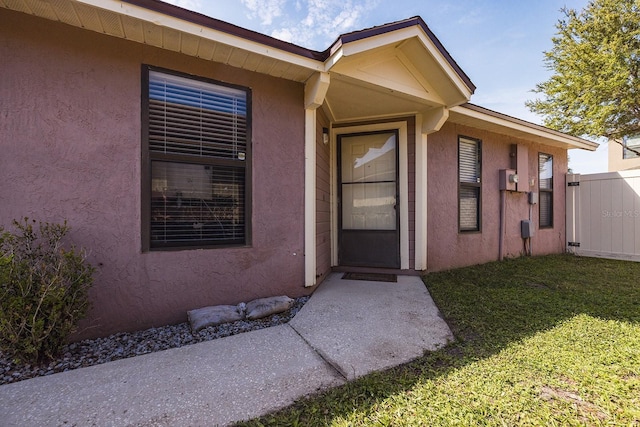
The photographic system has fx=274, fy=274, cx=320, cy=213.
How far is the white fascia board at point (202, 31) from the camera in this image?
2.15 meters

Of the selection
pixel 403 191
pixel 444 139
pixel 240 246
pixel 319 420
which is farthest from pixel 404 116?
pixel 319 420

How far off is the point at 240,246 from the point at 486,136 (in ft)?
16.7

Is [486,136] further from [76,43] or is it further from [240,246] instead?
[76,43]

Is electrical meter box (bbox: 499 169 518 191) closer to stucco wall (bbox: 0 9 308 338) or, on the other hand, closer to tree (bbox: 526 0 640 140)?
stucco wall (bbox: 0 9 308 338)

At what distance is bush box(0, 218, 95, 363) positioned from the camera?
5.97 ft

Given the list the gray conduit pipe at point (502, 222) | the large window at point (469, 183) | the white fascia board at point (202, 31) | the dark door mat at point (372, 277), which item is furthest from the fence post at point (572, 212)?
the white fascia board at point (202, 31)

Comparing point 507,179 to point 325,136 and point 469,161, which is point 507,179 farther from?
point 325,136

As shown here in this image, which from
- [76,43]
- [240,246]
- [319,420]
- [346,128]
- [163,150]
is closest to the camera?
[319,420]

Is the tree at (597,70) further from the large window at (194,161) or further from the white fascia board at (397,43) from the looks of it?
the large window at (194,161)

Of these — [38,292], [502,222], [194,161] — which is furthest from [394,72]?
[38,292]

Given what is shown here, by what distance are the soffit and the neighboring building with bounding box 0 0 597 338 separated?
0.01 m

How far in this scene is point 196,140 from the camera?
111 inches

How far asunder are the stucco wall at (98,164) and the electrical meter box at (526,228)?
5.79 m

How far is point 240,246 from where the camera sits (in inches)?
118
